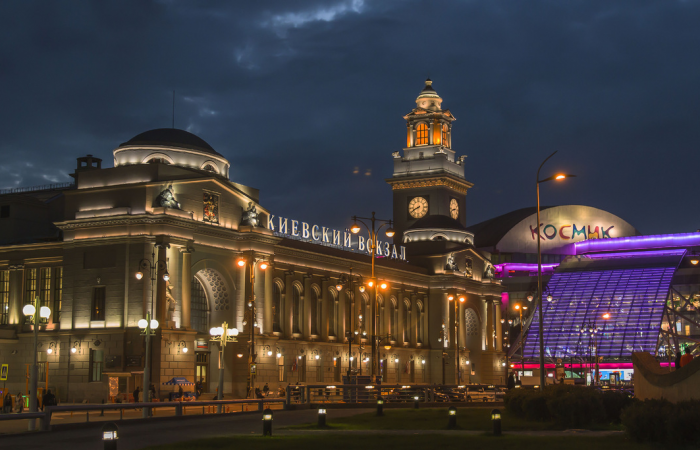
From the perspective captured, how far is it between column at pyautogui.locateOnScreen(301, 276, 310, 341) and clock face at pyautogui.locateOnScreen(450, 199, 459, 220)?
46.0m

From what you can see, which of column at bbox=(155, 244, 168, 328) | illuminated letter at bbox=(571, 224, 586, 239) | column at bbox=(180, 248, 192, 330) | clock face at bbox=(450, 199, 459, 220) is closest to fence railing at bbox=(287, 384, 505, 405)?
column at bbox=(155, 244, 168, 328)

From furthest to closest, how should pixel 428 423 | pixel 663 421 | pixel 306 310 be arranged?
pixel 306 310 < pixel 428 423 < pixel 663 421

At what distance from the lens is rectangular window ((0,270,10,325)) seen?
8556cm

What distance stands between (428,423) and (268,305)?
4898 cm

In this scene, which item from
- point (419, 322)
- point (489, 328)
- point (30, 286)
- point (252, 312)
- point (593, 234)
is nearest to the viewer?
point (252, 312)

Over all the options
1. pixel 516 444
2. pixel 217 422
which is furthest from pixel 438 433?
pixel 217 422

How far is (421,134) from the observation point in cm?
14275

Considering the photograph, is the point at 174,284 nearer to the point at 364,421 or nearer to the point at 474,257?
the point at 364,421

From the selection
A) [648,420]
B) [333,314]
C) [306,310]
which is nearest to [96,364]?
[306,310]

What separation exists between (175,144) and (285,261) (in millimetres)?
19293

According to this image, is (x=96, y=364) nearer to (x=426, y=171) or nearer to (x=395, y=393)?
(x=395, y=393)

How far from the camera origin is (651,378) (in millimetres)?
36125

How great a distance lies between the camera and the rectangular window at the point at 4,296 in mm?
85562

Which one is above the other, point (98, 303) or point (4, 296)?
point (4, 296)
